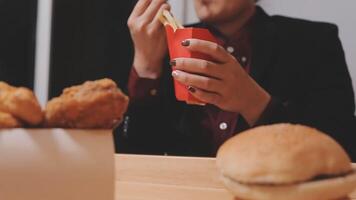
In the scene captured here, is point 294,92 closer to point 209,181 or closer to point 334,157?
point 209,181

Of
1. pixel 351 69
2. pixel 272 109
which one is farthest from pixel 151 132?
pixel 351 69

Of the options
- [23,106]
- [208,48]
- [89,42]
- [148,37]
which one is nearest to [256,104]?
[208,48]

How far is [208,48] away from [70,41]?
1.41 meters

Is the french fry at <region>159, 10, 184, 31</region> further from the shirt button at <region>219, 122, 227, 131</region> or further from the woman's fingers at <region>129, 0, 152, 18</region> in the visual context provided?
the shirt button at <region>219, 122, 227, 131</region>

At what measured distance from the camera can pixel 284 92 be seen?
4.65 ft

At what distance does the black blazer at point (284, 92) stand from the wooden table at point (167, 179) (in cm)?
64

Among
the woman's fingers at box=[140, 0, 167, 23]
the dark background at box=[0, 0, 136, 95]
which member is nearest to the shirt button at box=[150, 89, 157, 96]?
the woman's fingers at box=[140, 0, 167, 23]

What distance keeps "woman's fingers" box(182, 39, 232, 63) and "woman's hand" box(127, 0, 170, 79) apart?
0.93 feet

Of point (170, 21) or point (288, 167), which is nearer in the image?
point (288, 167)

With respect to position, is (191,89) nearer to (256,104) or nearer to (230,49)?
(256,104)

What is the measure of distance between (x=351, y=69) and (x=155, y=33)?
2.77 feet

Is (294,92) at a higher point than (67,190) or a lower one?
lower

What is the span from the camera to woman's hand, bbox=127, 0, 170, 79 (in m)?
1.22

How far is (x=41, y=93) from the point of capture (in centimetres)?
213
